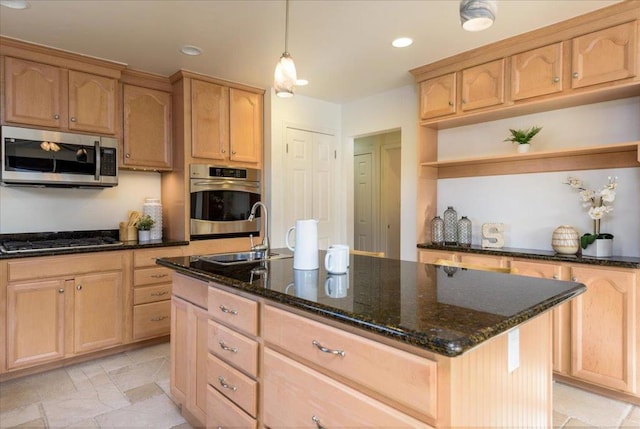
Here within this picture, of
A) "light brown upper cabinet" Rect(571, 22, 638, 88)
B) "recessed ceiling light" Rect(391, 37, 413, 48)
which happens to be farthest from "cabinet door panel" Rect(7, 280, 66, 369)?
"light brown upper cabinet" Rect(571, 22, 638, 88)

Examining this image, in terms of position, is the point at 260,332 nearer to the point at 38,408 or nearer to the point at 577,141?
the point at 38,408

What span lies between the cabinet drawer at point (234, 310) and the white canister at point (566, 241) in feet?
7.57

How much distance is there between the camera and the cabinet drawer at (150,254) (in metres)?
3.23

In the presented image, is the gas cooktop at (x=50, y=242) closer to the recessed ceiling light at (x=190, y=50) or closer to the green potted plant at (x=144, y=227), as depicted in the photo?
the green potted plant at (x=144, y=227)

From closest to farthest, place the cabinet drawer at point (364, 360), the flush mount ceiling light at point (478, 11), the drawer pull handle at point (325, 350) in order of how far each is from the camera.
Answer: the cabinet drawer at point (364, 360)
the drawer pull handle at point (325, 350)
the flush mount ceiling light at point (478, 11)

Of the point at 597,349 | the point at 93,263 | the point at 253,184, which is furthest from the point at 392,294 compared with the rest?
the point at 253,184

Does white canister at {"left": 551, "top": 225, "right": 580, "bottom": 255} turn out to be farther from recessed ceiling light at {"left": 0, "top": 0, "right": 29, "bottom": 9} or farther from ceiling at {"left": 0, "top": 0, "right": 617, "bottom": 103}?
recessed ceiling light at {"left": 0, "top": 0, "right": 29, "bottom": 9}

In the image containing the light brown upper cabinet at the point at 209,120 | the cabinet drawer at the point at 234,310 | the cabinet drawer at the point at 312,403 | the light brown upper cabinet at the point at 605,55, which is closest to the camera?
the cabinet drawer at the point at 312,403

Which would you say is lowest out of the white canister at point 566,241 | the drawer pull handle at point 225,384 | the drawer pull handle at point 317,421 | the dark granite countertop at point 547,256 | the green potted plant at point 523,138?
the drawer pull handle at point 225,384

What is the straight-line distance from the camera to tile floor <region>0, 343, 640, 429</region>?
217cm

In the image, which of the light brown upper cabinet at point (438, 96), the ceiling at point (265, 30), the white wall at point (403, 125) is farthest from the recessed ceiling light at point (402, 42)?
the white wall at point (403, 125)

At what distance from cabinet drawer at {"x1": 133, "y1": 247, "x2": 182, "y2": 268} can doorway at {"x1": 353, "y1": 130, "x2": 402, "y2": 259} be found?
2900mm

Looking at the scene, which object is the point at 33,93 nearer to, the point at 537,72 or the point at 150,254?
the point at 150,254

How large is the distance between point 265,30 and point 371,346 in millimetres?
2365
